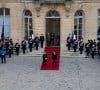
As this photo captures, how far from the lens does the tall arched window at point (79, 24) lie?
1315 inches

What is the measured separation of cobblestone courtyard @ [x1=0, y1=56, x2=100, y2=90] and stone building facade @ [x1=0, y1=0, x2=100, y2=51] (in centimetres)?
530

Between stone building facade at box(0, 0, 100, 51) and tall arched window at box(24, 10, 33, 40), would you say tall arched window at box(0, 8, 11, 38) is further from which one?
tall arched window at box(24, 10, 33, 40)

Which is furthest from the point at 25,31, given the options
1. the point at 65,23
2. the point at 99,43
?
the point at 99,43

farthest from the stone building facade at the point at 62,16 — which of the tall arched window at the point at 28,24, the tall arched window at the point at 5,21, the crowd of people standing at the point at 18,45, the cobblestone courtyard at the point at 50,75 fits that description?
the cobblestone courtyard at the point at 50,75

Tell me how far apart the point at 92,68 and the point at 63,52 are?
6.60 m

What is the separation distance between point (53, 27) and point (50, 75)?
1370cm

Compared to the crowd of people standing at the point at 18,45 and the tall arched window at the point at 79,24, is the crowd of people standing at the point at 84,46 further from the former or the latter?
the crowd of people standing at the point at 18,45

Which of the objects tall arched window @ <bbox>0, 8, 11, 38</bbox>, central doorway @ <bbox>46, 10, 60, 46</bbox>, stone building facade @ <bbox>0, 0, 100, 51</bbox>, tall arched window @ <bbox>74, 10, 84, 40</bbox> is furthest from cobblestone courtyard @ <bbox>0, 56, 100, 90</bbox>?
tall arched window @ <bbox>0, 8, 11, 38</bbox>

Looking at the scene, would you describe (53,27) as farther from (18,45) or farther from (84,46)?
(18,45)

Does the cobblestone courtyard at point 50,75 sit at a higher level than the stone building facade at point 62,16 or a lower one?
lower

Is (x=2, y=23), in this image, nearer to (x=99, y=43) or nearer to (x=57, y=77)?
(x=99, y=43)

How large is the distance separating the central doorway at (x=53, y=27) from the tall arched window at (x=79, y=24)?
2.16 m

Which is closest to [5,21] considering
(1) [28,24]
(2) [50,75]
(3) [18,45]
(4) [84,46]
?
(1) [28,24]

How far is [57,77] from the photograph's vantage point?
22562mm
